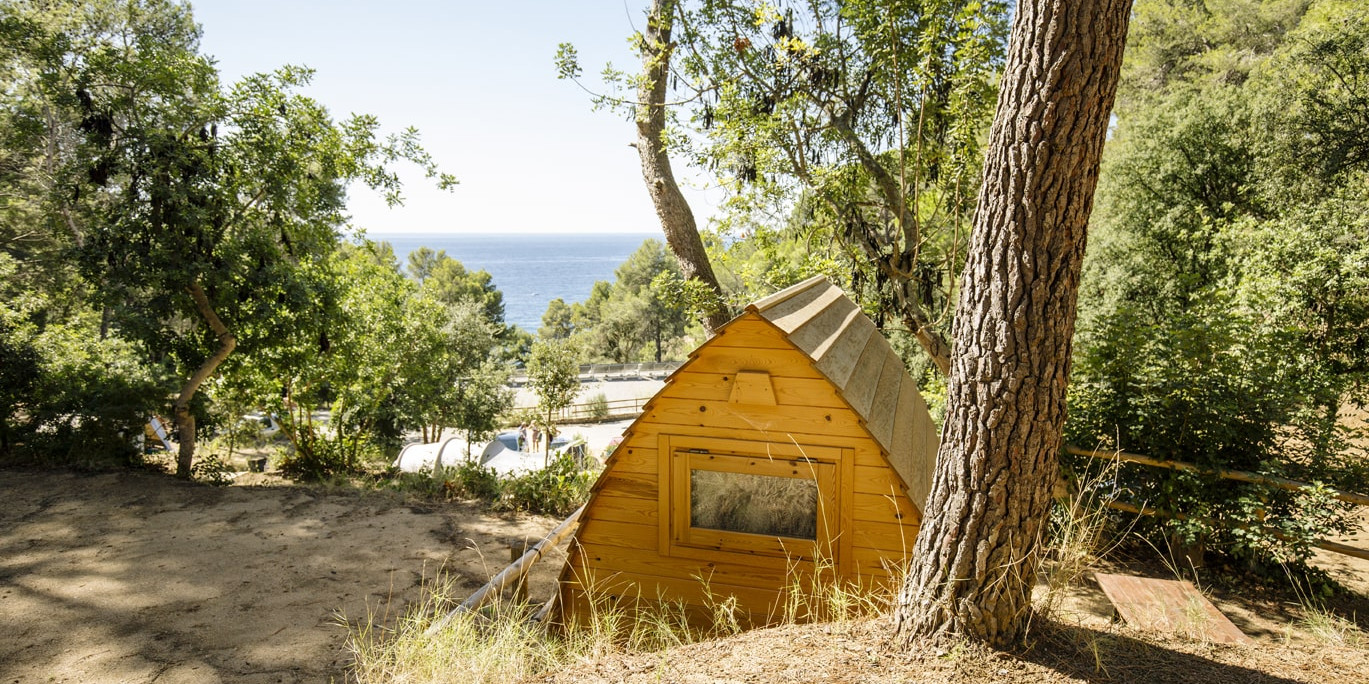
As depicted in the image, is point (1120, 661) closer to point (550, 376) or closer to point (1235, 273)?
point (1235, 273)

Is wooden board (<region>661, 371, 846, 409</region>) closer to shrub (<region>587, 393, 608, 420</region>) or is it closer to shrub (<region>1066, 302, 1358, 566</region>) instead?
shrub (<region>1066, 302, 1358, 566</region>)

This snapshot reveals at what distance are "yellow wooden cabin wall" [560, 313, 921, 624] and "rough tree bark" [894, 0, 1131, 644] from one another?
123cm

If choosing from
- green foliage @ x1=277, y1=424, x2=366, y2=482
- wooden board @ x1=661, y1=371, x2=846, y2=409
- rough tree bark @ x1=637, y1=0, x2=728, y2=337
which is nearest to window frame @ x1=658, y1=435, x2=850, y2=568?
wooden board @ x1=661, y1=371, x2=846, y2=409

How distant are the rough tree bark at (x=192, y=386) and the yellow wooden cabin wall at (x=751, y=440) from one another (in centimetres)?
788

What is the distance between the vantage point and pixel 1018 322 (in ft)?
7.72

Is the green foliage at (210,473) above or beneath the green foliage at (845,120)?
beneath

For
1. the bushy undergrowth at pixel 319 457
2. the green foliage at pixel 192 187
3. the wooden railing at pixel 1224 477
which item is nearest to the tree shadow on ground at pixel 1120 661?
the wooden railing at pixel 1224 477

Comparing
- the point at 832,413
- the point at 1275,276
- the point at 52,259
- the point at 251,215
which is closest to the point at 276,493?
the point at 251,215

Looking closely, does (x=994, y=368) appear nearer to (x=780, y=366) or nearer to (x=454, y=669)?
(x=780, y=366)

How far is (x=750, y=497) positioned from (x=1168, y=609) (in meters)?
2.26

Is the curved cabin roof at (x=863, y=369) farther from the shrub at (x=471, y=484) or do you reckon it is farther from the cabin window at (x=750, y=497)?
the shrub at (x=471, y=484)

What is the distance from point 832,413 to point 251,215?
942 centimetres

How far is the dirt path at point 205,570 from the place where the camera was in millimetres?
4484

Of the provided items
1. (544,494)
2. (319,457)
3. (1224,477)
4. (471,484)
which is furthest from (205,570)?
(1224,477)
